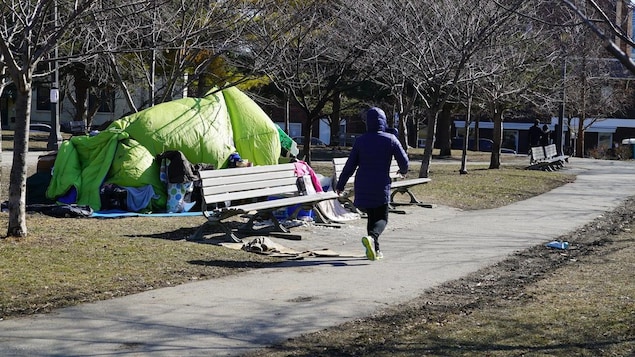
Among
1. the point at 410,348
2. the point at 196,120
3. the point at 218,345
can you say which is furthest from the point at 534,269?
the point at 196,120

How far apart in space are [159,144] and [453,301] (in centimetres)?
820

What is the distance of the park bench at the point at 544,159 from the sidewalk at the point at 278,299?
1649cm

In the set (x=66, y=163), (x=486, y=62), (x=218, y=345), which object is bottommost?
(x=218, y=345)

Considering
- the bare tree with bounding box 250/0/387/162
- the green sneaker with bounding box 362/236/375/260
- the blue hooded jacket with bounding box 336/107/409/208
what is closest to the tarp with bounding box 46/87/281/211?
the bare tree with bounding box 250/0/387/162

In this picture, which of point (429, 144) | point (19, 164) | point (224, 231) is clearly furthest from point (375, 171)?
point (429, 144)

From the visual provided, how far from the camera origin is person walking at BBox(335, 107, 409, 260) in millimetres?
10438

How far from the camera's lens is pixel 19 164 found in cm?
1022

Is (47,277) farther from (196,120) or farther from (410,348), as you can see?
(196,120)

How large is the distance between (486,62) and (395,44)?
7.58ft

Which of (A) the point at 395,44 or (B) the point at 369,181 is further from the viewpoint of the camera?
(A) the point at 395,44

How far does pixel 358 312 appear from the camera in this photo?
7664 mm

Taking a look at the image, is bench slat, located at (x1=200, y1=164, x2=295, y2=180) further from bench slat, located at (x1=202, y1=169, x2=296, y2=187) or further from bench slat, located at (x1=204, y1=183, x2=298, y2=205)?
bench slat, located at (x1=204, y1=183, x2=298, y2=205)

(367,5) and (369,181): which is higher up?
(367,5)

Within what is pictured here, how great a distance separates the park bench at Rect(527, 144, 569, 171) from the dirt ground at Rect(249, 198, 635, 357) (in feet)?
56.3
